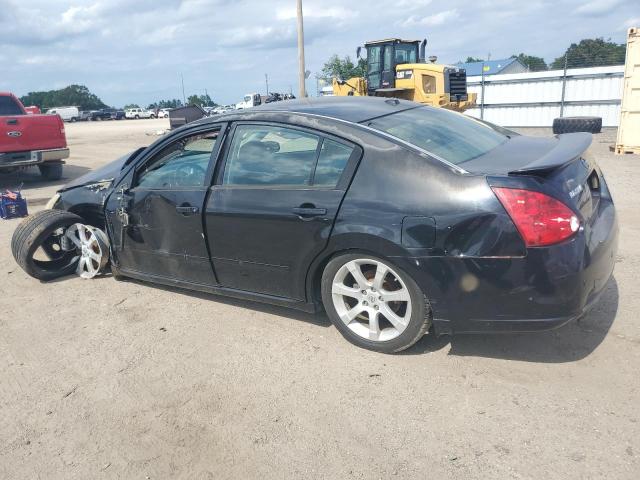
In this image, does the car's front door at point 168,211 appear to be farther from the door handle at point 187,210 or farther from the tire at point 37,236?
the tire at point 37,236

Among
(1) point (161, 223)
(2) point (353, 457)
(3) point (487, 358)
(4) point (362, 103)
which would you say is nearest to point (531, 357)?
(3) point (487, 358)

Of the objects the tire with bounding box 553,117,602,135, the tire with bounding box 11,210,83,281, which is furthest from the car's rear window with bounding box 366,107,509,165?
the tire with bounding box 553,117,602,135

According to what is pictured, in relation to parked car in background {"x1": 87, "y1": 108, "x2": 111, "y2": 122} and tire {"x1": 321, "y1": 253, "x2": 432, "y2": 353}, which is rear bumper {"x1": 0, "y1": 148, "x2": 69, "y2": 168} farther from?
parked car in background {"x1": 87, "y1": 108, "x2": 111, "y2": 122}

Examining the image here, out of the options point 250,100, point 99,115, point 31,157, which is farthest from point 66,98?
point 31,157

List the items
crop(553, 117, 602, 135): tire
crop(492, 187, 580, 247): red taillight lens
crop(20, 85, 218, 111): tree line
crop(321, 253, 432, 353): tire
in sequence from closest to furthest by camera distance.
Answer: crop(492, 187, 580, 247): red taillight lens → crop(321, 253, 432, 353): tire → crop(553, 117, 602, 135): tire → crop(20, 85, 218, 111): tree line

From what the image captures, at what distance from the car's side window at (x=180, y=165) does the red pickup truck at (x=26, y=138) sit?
7555 mm

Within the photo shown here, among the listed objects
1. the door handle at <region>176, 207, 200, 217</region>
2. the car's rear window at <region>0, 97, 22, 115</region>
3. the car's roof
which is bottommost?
the door handle at <region>176, 207, 200, 217</region>

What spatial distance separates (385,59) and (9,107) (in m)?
11.8

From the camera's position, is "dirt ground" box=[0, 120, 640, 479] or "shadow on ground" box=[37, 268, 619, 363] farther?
"shadow on ground" box=[37, 268, 619, 363]

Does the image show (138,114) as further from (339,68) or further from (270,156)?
(270,156)

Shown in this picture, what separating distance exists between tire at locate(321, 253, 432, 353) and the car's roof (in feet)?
3.18

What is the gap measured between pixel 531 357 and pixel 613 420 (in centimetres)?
68

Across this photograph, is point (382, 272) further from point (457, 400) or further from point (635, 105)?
point (635, 105)

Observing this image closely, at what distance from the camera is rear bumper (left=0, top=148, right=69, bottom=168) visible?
10555 mm
